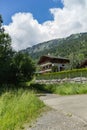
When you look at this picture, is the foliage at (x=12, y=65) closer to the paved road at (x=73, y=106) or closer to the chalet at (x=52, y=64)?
the paved road at (x=73, y=106)

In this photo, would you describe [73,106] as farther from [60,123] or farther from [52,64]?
[52,64]

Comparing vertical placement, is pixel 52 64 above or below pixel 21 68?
above

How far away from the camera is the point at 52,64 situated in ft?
319

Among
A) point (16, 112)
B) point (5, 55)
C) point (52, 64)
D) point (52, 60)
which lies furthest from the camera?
point (52, 60)

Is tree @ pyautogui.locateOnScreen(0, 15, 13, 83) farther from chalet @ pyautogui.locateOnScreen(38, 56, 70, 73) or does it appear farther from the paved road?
chalet @ pyautogui.locateOnScreen(38, 56, 70, 73)

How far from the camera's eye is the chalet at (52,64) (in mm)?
97375

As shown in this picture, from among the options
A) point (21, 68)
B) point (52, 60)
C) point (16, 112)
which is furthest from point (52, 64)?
point (16, 112)

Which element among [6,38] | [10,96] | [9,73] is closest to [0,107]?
[10,96]

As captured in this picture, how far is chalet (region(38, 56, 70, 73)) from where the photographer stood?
9738cm

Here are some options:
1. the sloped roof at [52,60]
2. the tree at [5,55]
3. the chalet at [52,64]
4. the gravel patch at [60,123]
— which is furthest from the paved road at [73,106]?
the sloped roof at [52,60]

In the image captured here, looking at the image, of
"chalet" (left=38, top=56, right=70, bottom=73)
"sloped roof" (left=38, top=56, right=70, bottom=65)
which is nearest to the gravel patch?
"chalet" (left=38, top=56, right=70, bottom=73)

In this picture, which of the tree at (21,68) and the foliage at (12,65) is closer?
the foliage at (12,65)

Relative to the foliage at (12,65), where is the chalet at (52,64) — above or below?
above


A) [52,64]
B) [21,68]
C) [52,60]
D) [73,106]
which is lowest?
[73,106]
